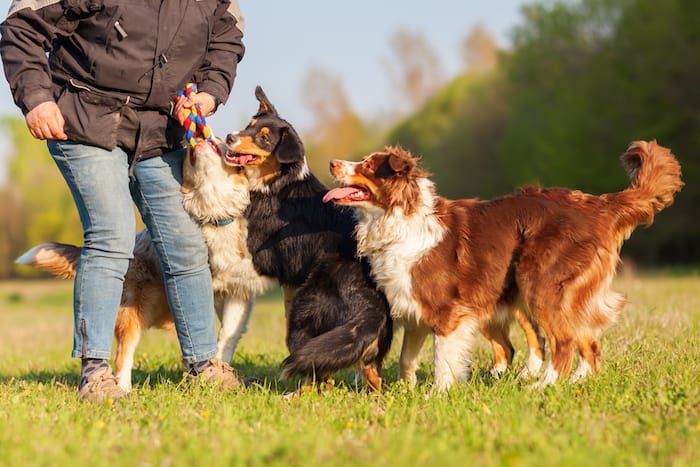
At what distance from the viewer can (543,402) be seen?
4277 millimetres

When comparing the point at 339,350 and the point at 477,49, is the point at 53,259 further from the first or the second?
the point at 477,49

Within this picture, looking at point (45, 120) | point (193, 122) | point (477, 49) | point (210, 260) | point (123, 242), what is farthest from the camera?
point (477, 49)

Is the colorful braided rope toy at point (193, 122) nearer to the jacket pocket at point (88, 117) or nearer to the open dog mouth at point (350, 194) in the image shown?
the jacket pocket at point (88, 117)

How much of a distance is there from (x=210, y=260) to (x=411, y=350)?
5.68 ft

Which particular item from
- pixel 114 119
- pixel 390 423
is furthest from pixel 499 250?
pixel 114 119

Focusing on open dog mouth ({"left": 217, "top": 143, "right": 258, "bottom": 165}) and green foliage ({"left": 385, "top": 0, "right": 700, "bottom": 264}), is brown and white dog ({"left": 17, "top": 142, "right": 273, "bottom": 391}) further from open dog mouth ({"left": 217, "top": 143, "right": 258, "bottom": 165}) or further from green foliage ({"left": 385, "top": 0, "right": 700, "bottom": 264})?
green foliage ({"left": 385, "top": 0, "right": 700, "bottom": 264})

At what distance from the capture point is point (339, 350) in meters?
5.21

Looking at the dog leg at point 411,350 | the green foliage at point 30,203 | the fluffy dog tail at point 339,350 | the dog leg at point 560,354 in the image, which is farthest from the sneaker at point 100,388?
the green foliage at point 30,203

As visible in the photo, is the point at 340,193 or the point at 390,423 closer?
the point at 390,423

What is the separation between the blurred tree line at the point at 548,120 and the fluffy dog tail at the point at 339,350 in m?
4.91

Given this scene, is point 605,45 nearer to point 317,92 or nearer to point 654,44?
point 654,44

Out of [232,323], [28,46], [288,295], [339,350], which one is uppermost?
[28,46]

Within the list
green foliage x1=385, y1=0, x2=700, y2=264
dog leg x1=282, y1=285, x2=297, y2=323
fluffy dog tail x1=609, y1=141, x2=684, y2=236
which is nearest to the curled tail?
dog leg x1=282, y1=285, x2=297, y2=323

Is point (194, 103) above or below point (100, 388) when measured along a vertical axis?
above
